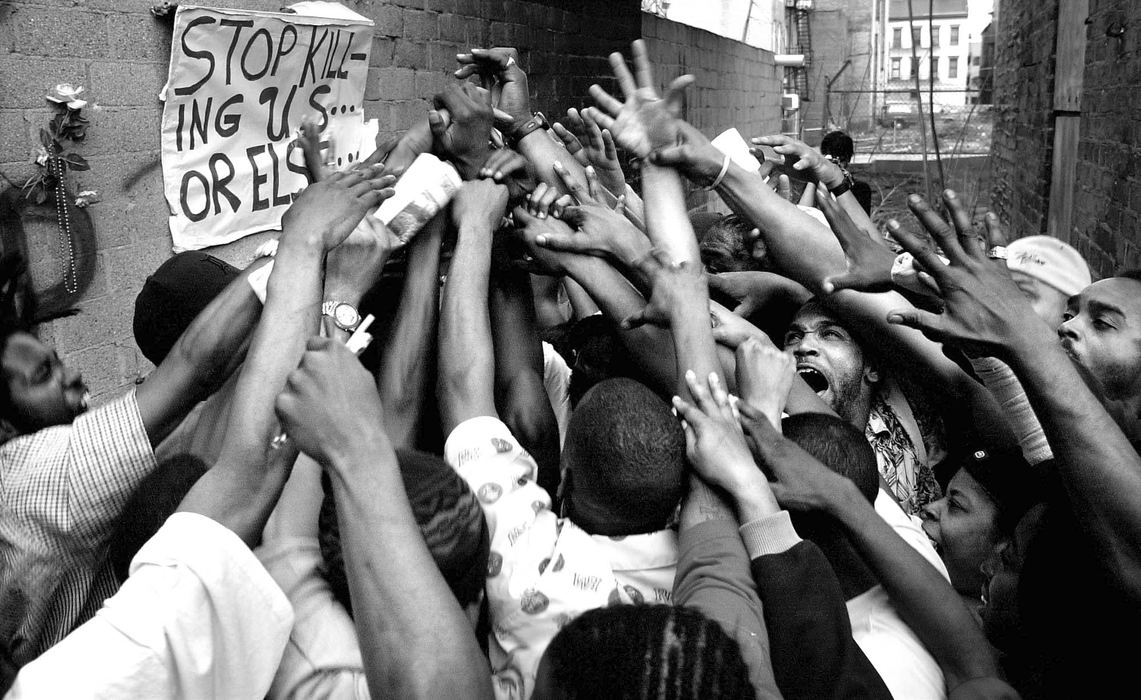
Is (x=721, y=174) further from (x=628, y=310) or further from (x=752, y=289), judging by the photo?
(x=752, y=289)

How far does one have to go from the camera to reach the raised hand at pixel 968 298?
1.48 m

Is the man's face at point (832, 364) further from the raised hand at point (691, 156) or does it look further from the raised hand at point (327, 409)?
the raised hand at point (327, 409)

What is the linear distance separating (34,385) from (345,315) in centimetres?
49

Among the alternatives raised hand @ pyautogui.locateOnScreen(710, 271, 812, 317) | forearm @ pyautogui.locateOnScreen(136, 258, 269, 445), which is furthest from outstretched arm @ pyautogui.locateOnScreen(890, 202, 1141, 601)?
forearm @ pyautogui.locateOnScreen(136, 258, 269, 445)

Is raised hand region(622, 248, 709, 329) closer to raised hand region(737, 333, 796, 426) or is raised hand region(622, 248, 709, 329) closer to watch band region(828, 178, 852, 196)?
raised hand region(737, 333, 796, 426)

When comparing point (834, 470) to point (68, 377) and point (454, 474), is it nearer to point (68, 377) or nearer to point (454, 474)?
point (454, 474)

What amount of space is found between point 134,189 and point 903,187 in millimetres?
12230

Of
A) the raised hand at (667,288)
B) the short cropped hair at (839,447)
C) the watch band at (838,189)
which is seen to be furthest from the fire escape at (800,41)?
the short cropped hair at (839,447)

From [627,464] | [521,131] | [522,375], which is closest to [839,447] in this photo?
[627,464]

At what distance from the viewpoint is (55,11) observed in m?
2.77

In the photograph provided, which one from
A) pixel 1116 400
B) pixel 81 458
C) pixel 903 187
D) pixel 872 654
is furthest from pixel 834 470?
pixel 903 187

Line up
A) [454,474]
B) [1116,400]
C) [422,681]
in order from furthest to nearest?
[1116,400] → [454,474] → [422,681]

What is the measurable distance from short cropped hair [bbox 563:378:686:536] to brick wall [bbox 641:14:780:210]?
639cm

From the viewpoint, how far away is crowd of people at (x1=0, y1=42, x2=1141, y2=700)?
120cm
